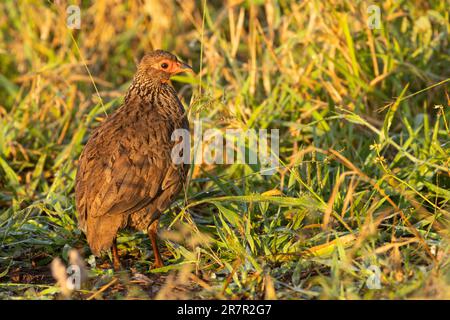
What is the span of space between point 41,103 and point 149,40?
170cm

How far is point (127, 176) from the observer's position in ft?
14.9

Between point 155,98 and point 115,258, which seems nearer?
point 115,258

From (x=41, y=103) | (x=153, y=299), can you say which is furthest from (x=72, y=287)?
(x=41, y=103)

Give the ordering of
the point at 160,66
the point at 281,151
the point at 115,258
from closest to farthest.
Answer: the point at 115,258
the point at 160,66
the point at 281,151

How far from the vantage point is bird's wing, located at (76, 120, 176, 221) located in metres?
4.51

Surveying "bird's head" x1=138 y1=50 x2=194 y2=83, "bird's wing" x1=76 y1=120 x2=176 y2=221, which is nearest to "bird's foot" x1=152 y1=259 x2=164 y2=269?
"bird's wing" x1=76 y1=120 x2=176 y2=221

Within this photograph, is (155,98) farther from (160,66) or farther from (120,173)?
(120,173)

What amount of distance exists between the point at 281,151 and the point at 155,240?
1.44 m

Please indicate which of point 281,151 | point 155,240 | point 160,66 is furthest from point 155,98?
point 281,151

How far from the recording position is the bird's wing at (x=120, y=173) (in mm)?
4508

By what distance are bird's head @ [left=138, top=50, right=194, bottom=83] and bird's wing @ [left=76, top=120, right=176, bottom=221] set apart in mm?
616

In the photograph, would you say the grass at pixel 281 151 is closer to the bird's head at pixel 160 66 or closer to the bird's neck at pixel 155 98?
the bird's neck at pixel 155 98

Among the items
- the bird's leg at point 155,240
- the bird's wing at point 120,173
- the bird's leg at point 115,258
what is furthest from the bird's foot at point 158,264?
the bird's wing at point 120,173

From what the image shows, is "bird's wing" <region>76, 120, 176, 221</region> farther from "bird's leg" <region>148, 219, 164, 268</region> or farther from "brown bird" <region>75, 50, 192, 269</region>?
"bird's leg" <region>148, 219, 164, 268</region>
